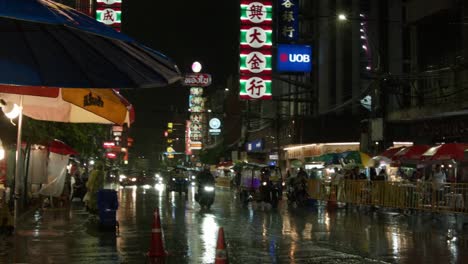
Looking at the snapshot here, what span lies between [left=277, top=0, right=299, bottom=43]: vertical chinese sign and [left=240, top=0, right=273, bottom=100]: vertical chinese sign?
113cm

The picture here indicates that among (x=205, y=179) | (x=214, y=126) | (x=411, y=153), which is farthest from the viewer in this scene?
(x=214, y=126)

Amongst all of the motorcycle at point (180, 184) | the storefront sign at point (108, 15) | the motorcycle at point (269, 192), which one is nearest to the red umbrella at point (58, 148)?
the motorcycle at point (269, 192)

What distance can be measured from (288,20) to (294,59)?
9.77 ft

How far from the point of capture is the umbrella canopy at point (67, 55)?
4.39 m

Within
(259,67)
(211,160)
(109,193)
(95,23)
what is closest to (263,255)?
(109,193)

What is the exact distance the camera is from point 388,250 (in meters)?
14.0

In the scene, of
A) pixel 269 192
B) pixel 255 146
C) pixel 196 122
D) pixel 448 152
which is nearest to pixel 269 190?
pixel 269 192

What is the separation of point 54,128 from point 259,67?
2011 centimetres

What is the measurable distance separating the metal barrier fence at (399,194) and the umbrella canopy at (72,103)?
48.3 ft

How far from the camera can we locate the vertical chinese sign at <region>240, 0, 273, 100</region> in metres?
40.1

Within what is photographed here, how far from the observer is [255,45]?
4025 centimetres

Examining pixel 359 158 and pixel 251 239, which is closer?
pixel 251 239

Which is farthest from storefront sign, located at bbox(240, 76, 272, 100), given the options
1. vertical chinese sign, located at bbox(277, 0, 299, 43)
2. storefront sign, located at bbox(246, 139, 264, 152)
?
storefront sign, located at bbox(246, 139, 264, 152)

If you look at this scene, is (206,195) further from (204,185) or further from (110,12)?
(110,12)
